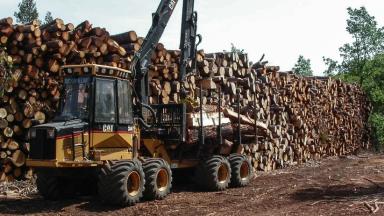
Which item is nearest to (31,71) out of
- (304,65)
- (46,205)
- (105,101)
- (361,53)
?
(105,101)

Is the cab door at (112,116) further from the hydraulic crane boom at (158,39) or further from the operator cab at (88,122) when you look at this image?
the hydraulic crane boom at (158,39)

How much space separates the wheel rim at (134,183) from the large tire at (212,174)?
100 inches

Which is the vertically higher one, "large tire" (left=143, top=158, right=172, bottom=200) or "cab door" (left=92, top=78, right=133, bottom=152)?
"cab door" (left=92, top=78, right=133, bottom=152)

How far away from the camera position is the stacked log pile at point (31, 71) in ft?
33.7

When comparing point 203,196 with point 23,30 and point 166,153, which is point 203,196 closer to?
point 166,153

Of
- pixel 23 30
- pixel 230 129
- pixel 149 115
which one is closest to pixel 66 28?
pixel 23 30

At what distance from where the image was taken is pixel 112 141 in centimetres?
911

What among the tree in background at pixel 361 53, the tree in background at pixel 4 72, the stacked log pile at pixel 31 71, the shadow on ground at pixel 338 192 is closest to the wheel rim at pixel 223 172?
the shadow on ground at pixel 338 192

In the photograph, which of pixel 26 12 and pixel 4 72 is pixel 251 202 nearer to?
pixel 4 72

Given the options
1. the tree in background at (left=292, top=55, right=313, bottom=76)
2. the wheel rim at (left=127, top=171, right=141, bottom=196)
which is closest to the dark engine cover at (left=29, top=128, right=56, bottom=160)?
the wheel rim at (left=127, top=171, right=141, bottom=196)

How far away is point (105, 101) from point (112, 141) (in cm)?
73

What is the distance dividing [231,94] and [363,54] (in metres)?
23.3

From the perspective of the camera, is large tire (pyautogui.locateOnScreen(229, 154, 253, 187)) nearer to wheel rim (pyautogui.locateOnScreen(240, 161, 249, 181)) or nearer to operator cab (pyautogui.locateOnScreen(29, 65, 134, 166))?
wheel rim (pyautogui.locateOnScreen(240, 161, 249, 181))

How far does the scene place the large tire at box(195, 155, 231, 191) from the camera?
11.1 metres
